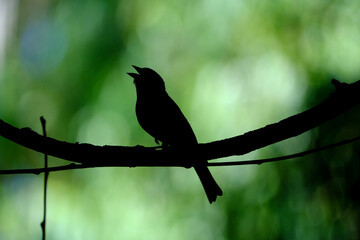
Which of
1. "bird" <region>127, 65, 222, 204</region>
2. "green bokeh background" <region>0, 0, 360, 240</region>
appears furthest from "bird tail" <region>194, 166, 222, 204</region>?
"green bokeh background" <region>0, 0, 360, 240</region>

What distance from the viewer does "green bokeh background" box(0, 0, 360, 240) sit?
3.64 metres

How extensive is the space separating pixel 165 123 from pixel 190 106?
166 centimetres

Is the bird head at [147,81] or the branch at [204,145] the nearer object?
the branch at [204,145]

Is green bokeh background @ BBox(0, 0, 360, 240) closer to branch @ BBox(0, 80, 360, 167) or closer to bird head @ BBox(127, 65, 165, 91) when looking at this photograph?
bird head @ BBox(127, 65, 165, 91)

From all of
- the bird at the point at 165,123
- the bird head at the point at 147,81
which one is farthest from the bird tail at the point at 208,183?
the bird head at the point at 147,81

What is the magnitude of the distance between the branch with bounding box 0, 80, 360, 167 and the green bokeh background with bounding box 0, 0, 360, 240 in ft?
6.64

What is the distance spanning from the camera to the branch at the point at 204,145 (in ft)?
4.65

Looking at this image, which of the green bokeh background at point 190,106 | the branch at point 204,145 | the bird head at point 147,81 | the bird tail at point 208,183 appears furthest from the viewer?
the green bokeh background at point 190,106

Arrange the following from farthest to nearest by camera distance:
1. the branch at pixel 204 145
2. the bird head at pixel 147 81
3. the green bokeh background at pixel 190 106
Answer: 1. the green bokeh background at pixel 190 106
2. the bird head at pixel 147 81
3. the branch at pixel 204 145

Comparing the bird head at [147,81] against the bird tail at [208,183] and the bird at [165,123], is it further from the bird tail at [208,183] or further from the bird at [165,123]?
the bird tail at [208,183]

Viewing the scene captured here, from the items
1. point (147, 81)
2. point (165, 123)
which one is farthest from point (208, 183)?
point (147, 81)

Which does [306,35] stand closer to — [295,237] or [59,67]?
[295,237]

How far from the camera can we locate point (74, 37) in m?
4.91

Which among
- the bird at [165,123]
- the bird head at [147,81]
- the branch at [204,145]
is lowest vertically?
the branch at [204,145]
